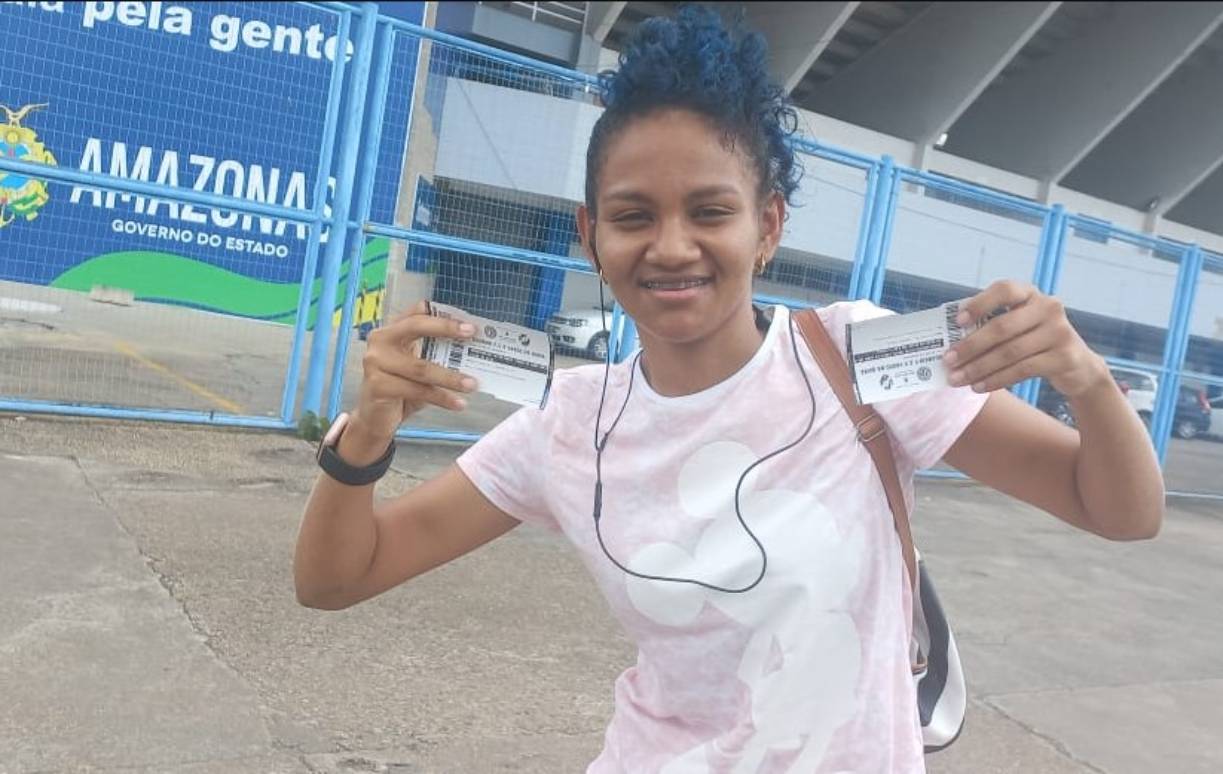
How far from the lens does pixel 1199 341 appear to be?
34.6ft

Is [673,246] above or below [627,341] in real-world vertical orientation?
above

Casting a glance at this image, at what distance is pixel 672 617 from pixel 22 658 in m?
2.52

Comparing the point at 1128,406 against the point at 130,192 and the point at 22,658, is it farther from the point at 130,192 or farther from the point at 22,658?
the point at 130,192

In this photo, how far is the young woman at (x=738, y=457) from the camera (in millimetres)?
1359

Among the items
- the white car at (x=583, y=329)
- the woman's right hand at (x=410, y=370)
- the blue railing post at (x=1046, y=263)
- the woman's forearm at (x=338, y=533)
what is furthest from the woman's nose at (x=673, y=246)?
the blue railing post at (x=1046, y=263)

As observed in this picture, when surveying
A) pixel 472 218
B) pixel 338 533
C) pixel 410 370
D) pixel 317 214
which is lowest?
pixel 338 533

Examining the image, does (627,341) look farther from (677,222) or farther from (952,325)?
(952,325)

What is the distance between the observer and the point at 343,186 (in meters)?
6.54

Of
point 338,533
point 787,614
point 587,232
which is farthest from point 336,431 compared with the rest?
point 787,614

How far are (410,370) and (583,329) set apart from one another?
4.40 m

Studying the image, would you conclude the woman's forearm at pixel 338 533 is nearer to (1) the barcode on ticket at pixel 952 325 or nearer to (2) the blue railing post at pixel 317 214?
(1) the barcode on ticket at pixel 952 325

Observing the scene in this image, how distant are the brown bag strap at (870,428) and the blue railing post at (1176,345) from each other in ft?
32.1

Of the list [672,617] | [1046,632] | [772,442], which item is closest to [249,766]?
[672,617]

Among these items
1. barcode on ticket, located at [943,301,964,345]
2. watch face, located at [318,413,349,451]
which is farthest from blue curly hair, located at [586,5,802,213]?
watch face, located at [318,413,349,451]
